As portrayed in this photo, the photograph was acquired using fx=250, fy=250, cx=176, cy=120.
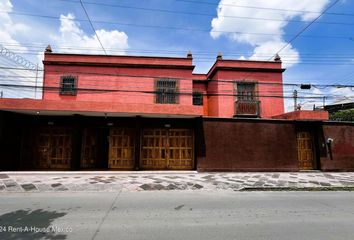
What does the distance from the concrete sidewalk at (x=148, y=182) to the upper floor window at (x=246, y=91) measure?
7.32 metres

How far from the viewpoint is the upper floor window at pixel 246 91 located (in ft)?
60.7

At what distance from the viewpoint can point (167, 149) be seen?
587 inches

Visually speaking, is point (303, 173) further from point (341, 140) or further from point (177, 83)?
point (177, 83)

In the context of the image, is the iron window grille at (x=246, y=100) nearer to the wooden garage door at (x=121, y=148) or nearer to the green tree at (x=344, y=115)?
the wooden garage door at (x=121, y=148)

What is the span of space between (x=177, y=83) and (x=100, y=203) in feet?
35.8

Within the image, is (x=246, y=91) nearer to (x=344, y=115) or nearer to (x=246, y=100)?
(x=246, y=100)

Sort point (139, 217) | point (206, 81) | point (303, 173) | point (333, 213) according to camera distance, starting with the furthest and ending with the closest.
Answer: point (206, 81) → point (303, 173) → point (333, 213) → point (139, 217)

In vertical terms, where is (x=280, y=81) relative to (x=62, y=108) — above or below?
above

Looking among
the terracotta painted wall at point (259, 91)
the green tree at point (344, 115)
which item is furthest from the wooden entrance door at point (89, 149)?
the green tree at point (344, 115)

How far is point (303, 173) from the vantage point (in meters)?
14.4

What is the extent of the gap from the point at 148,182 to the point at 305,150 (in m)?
10.5

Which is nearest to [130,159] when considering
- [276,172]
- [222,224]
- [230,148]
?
[230,148]

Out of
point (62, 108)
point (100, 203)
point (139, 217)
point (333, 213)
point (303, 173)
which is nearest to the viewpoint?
point (139, 217)

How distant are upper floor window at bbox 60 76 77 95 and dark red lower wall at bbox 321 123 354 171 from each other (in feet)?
53.0
